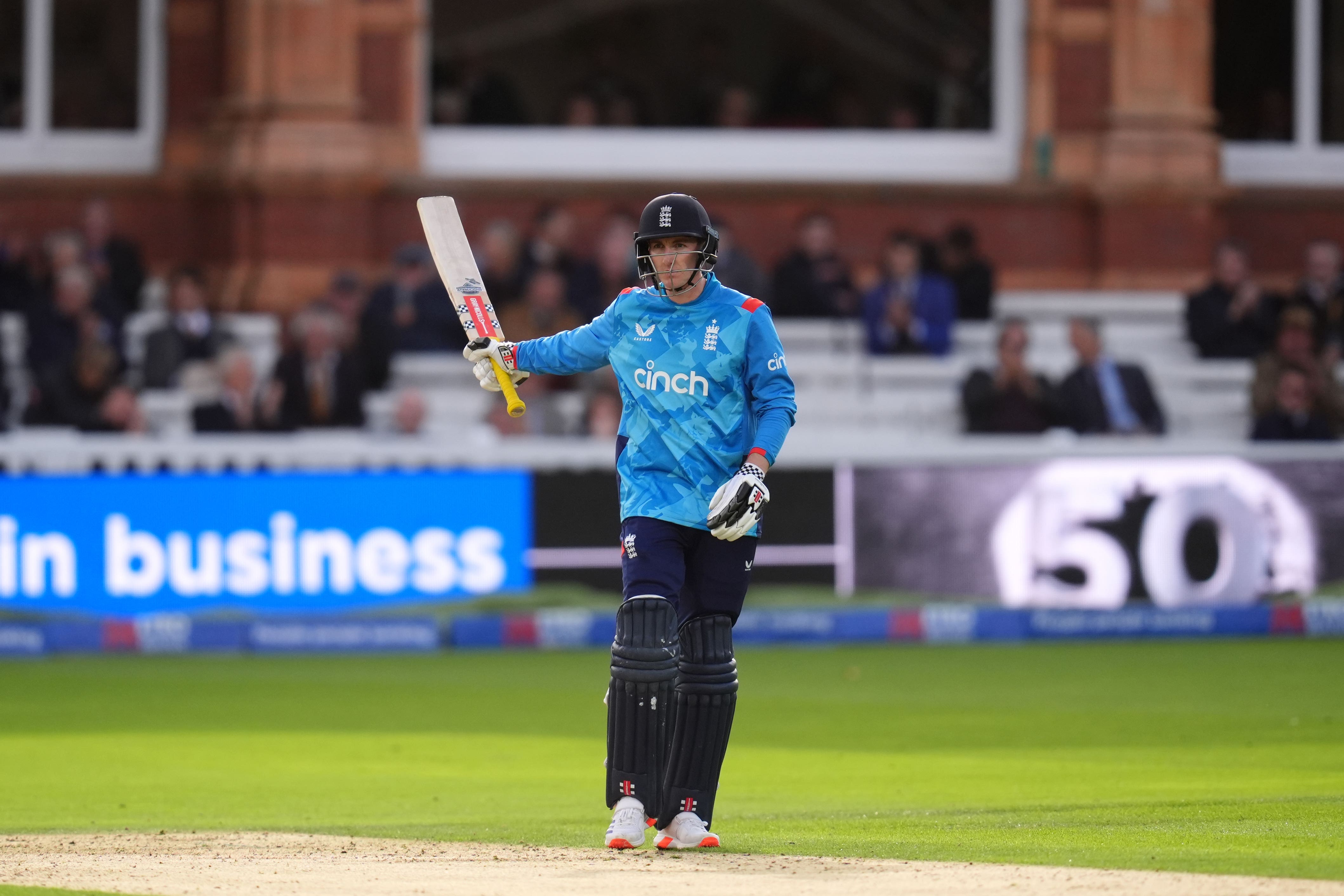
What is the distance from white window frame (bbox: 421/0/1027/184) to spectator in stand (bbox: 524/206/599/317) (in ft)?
5.12

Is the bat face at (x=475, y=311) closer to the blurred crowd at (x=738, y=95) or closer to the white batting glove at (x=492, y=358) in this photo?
the white batting glove at (x=492, y=358)

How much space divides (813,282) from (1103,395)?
263 cm

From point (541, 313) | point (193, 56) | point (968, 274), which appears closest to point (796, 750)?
point (541, 313)

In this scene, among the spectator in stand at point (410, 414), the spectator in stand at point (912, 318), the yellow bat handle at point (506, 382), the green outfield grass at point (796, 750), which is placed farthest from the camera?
the spectator in stand at point (912, 318)

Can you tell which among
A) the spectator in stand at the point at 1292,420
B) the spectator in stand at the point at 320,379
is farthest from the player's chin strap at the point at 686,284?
the spectator in stand at the point at 1292,420

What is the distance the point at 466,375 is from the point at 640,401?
10494 millimetres

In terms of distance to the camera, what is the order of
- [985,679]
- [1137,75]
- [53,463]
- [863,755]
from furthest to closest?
[1137,75], [53,463], [985,679], [863,755]

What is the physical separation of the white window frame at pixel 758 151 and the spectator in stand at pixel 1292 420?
4.37 m

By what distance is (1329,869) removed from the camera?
6.13 metres

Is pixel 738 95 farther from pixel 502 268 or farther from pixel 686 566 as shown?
pixel 686 566

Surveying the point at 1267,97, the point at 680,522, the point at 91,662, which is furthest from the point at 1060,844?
the point at 1267,97

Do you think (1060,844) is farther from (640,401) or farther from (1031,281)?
(1031,281)

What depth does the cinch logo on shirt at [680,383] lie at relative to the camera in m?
6.89

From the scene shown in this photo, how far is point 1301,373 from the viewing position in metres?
16.0
